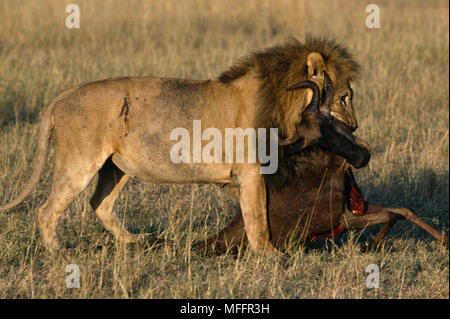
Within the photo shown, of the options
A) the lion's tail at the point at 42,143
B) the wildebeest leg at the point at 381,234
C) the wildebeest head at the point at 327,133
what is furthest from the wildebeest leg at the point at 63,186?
the wildebeest leg at the point at 381,234

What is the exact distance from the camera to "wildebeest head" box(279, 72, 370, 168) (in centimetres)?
441

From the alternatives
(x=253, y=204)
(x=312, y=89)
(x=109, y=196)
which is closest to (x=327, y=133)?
(x=312, y=89)

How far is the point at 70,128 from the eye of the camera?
14.7ft

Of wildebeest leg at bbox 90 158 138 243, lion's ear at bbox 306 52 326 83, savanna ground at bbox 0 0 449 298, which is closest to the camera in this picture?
savanna ground at bbox 0 0 449 298

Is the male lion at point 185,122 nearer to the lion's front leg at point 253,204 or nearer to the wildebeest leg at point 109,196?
the lion's front leg at point 253,204

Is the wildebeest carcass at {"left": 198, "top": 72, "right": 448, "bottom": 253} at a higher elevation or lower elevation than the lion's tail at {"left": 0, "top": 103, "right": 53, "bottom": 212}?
lower

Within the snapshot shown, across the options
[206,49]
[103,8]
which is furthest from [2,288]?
[103,8]

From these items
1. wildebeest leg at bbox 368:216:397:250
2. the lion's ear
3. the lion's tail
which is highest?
the lion's ear

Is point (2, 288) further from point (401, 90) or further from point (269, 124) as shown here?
point (401, 90)

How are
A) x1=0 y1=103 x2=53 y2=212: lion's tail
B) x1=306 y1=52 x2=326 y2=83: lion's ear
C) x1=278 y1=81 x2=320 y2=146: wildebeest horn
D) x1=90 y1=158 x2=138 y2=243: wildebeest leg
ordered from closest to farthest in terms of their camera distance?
x1=278 y1=81 x2=320 y2=146: wildebeest horn
x1=306 y1=52 x2=326 y2=83: lion's ear
x1=0 y1=103 x2=53 y2=212: lion's tail
x1=90 y1=158 x2=138 y2=243: wildebeest leg

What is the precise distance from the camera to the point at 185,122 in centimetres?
454

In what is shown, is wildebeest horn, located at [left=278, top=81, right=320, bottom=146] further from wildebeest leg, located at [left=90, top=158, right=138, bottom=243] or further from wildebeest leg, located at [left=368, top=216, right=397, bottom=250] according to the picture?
wildebeest leg, located at [left=90, top=158, right=138, bottom=243]

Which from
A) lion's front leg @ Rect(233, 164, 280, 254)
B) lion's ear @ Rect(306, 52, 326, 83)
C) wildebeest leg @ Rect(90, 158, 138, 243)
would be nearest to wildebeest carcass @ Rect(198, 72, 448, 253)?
lion's front leg @ Rect(233, 164, 280, 254)

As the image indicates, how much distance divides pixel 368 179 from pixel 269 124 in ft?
7.44
